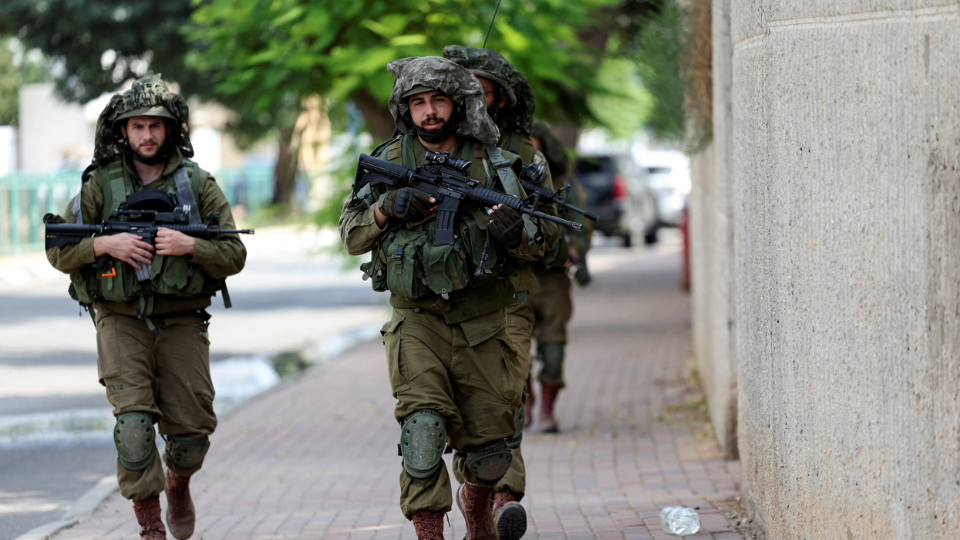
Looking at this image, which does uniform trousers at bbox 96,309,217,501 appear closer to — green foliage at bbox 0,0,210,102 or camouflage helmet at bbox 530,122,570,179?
camouflage helmet at bbox 530,122,570,179

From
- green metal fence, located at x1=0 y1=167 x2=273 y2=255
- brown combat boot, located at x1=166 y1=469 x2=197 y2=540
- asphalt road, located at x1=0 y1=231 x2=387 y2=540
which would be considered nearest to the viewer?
brown combat boot, located at x1=166 y1=469 x2=197 y2=540

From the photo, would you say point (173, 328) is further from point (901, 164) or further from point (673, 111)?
point (673, 111)

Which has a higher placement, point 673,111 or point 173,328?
point 673,111

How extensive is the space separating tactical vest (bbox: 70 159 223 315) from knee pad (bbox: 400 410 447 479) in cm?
122

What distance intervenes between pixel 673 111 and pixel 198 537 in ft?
17.8

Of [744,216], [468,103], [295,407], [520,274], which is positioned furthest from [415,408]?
[295,407]

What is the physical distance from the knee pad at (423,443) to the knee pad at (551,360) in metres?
3.55

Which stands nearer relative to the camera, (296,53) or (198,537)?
(198,537)

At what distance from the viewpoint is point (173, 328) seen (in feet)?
17.9

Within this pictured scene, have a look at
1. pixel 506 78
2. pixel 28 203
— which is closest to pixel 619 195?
pixel 28 203

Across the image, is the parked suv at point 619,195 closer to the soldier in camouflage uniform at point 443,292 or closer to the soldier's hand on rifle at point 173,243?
the soldier's hand on rifle at point 173,243

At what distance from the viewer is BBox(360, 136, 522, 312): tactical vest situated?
461 cm

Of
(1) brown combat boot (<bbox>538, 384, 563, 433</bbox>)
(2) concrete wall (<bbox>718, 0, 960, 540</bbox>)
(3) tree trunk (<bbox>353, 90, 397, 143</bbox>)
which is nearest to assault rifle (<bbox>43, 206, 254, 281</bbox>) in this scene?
(2) concrete wall (<bbox>718, 0, 960, 540</bbox>)

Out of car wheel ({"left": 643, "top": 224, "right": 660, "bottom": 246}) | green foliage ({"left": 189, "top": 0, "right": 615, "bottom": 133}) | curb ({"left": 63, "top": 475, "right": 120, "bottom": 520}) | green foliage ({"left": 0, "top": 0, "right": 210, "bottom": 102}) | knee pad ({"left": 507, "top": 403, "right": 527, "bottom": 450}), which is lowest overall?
car wheel ({"left": 643, "top": 224, "right": 660, "bottom": 246})
